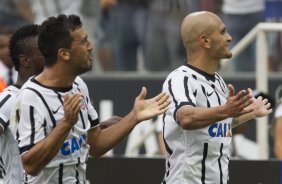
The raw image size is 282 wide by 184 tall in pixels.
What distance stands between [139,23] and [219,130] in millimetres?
5669

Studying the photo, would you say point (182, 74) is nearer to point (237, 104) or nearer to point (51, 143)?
point (237, 104)

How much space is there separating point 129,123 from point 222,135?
2.14 feet

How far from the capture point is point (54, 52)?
724 centimetres

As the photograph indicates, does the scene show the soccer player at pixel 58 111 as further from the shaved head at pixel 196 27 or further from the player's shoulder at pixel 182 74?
the shaved head at pixel 196 27

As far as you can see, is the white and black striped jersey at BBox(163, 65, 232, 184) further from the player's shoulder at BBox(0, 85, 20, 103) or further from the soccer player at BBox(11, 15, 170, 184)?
the player's shoulder at BBox(0, 85, 20, 103)

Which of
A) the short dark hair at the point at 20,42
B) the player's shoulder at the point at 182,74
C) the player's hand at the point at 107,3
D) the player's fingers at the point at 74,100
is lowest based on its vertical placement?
the player's fingers at the point at 74,100

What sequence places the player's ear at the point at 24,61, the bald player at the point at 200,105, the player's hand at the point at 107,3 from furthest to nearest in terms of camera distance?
the player's hand at the point at 107,3
the player's ear at the point at 24,61
the bald player at the point at 200,105

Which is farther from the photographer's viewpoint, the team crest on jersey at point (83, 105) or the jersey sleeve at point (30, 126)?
the team crest on jersey at point (83, 105)

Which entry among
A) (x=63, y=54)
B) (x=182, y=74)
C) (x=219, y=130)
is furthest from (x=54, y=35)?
(x=219, y=130)

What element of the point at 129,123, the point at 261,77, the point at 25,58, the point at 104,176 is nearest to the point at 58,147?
the point at 129,123

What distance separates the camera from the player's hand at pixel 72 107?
6750 mm

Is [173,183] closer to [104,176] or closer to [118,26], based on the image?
[104,176]

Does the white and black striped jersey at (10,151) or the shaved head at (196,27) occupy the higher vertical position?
the shaved head at (196,27)

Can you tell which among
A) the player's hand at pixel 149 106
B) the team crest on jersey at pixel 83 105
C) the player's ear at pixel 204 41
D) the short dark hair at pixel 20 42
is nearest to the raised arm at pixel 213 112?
the player's hand at pixel 149 106
